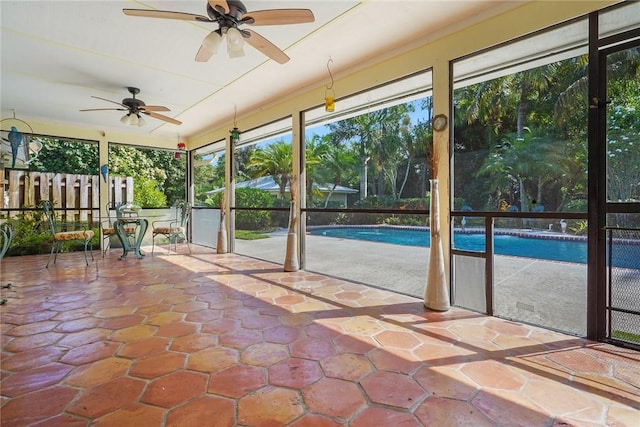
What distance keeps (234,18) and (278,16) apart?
0.42m

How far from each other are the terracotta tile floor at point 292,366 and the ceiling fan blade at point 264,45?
2412 millimetres

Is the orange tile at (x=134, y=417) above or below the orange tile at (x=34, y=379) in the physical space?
below

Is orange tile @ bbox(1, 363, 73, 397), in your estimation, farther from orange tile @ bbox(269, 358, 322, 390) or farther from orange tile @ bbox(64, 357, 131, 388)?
orange tile @ bbox(269, 358, 322, 390)

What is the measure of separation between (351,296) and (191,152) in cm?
631

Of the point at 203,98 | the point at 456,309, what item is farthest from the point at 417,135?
Answer: the point at 203,98

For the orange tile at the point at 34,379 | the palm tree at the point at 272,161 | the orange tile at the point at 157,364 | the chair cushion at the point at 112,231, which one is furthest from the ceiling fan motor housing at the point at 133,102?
the palm tree at the point at 272,161

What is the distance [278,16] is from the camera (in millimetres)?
2230

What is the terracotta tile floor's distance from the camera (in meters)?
1.47

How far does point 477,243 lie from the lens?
2863mm

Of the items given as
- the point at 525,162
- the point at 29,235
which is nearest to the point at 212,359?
the point at 525,162

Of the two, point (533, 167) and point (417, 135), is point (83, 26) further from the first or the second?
point (533, 167)

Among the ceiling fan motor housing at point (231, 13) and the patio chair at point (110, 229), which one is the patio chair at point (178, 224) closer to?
the patio chair at point (110, 229)

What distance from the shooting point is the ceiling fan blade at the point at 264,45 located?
8.25 ft

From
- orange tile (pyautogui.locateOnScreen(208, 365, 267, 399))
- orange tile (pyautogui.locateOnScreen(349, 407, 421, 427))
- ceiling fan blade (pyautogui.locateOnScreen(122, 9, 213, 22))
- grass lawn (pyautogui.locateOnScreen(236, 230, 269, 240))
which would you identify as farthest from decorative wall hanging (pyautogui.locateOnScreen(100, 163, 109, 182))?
orange tile (pyautogui.locateOnScreen(349, 407, 421, 427))
